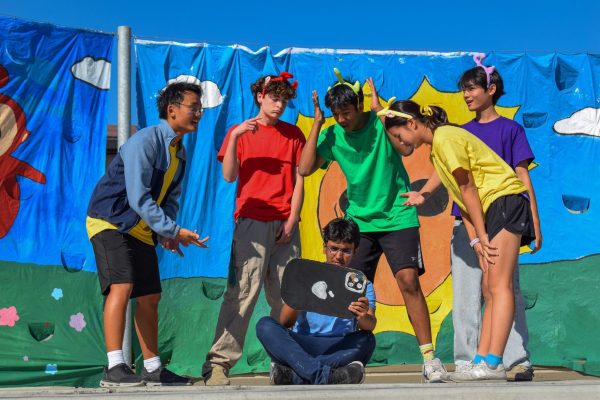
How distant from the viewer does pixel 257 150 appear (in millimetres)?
4363

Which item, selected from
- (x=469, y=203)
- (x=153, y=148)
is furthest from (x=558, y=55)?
(x=153, y=148)

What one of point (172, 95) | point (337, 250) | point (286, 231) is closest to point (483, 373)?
point (337, 250)

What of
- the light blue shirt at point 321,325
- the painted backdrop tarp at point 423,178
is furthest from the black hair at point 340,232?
the painted backdrop tarp at point 423,178

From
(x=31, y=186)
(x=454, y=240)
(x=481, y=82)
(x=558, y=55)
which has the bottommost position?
(x=454, y=240)

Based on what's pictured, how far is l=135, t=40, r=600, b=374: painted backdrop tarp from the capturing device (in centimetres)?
506

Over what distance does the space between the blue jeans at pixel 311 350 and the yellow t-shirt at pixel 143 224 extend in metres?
0.70

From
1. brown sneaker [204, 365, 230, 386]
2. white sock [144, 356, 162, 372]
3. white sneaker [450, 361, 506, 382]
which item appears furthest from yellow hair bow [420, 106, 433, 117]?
white sock [144, 356, 162, 372]

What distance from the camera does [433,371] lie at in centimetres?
386

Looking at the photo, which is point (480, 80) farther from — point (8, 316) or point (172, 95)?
point (8, 316)

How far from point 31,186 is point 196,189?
3.21 feet

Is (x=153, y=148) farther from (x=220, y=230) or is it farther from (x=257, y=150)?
(x=220, y=230)

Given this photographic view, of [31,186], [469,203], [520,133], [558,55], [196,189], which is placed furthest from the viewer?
[558,55]

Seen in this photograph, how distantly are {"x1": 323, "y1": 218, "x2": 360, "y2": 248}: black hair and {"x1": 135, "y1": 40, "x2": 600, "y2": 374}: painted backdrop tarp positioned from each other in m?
1.25

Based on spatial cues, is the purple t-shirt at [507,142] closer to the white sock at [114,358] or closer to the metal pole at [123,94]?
the white sock at [114,358]
